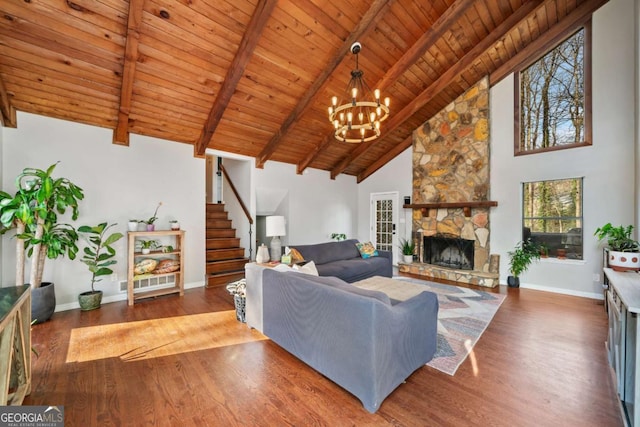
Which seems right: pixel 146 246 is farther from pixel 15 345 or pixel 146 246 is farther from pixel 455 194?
pixel 455 194

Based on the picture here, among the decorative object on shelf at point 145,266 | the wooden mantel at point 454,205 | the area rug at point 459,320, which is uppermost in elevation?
the wooden mantel at point 454,205

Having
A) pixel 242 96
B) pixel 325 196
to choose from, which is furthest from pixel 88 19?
pixel 325 196

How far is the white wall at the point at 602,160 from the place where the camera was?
3.83 meters

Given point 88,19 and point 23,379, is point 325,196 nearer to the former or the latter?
point 88,19

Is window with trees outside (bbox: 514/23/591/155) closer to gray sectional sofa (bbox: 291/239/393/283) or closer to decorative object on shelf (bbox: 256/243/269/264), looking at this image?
gray sectional sofa (bbox: 291/239/393/283)

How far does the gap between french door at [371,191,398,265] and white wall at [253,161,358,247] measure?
2.08 feet

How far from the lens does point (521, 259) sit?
459cm

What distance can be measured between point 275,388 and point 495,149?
5628 millimetres

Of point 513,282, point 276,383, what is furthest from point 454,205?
point 276,383

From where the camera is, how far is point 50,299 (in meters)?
3.21

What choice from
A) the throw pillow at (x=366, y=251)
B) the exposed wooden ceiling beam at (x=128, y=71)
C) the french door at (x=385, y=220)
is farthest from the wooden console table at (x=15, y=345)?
the french door at (x=385, y=220)

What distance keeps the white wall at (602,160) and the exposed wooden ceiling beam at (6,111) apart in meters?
7.75

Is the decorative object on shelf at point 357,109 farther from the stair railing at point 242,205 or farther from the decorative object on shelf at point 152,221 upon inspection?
the decorative object on shelf at point 152,221

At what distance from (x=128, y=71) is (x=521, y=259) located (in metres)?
6.58
